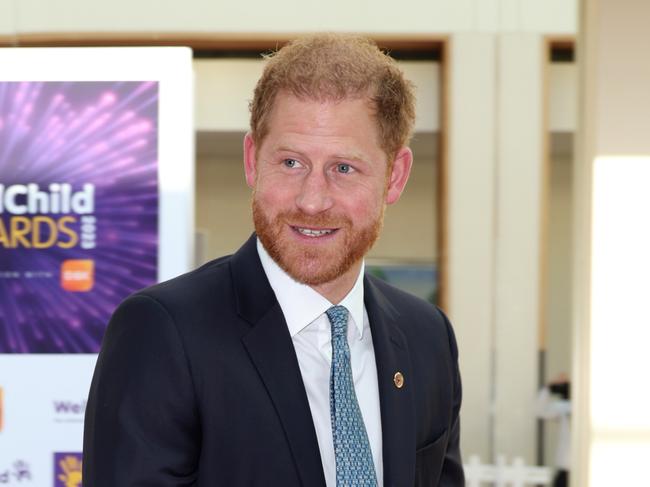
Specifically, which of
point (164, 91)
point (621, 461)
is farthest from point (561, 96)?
point (164, 91)

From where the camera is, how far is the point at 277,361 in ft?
4.40

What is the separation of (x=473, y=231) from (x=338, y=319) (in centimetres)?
351

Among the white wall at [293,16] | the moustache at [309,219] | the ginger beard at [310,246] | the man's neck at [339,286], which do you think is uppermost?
the white wall at [293,16]

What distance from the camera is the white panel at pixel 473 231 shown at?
4852mm

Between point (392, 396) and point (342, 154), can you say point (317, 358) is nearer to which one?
point (392, 396)

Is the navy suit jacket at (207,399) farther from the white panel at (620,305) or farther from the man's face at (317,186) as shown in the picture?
the white panel at (620,305)

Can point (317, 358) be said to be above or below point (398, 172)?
below

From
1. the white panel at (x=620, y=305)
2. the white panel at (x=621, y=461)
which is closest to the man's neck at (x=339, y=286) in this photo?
the white panel at (x=620, y=305)

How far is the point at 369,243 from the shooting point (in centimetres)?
141

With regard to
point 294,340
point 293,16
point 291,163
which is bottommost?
point 294,340

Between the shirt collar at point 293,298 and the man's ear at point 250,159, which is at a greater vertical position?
the man's ear at point 250,159

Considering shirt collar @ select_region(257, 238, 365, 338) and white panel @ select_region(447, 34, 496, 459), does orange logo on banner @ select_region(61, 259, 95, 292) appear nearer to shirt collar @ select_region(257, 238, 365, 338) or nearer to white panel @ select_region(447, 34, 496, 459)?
shirt collar @ select_region(257, 238, 365, 338)

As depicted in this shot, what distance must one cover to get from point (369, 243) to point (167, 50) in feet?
3.98

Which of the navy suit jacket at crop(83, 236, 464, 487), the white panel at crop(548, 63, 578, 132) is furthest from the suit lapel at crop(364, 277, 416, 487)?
the white panel at crop(548, 63, 578, 132)
